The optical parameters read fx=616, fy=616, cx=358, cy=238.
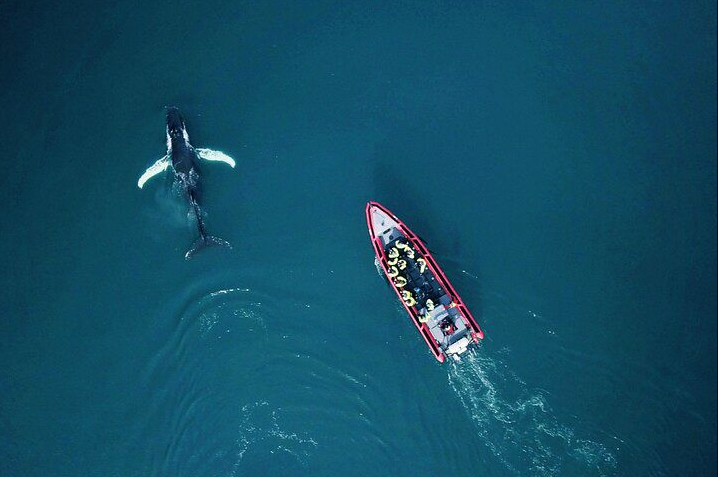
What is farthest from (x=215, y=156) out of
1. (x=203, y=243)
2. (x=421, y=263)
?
(x=421, y=263)

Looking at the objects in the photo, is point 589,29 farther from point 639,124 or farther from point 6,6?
point 6,6

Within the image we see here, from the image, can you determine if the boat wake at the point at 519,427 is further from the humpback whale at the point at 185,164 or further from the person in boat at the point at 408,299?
the humpback whale at the point at 185,164

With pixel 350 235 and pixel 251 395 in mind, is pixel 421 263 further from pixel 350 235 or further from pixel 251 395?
pixel 251 395

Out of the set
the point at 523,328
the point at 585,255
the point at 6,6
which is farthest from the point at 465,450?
the point at 6,6

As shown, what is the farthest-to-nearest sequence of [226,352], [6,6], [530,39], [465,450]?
[6,6] → [530,39] → [226,352] → [465,450]

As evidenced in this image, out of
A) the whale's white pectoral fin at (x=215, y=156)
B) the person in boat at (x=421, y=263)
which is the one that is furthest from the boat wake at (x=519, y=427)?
the whale's white pectoral fin at (x=215, y=156)

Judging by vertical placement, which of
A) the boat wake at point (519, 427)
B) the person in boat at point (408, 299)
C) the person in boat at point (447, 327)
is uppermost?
the person in boat at point (408, 299)
